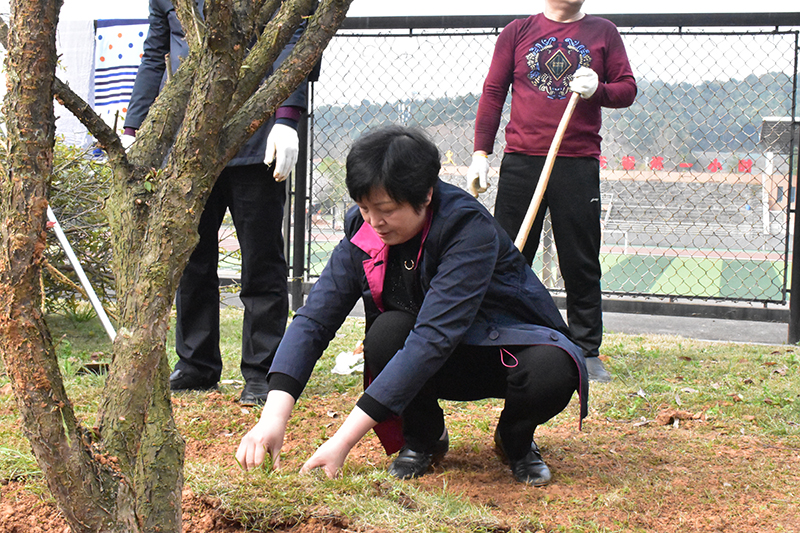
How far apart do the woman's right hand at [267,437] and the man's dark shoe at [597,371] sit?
172cm

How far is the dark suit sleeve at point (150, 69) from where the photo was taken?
8.89 ft

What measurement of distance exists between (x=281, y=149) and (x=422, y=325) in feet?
3.28

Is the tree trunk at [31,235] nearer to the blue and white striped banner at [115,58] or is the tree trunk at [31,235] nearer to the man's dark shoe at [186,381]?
the man's dark shoe at [186,381]

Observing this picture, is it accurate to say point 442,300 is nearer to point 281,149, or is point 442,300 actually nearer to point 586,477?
point 586,477

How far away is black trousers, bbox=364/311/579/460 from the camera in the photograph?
175cm

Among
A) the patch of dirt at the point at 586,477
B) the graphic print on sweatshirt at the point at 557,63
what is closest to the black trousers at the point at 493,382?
the patch of dirt at the point at 586,477

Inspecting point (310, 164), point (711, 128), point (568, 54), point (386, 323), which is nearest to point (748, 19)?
point (711, 128)

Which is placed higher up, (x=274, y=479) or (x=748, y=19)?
(x=748, y=19)

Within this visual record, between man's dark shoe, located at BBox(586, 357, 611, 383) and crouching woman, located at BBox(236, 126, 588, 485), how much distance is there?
1134 mm

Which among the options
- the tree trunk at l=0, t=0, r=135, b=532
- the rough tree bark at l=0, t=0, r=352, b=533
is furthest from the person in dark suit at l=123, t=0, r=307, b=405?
the tree trunk at l=0, t=0, r=135, b=532

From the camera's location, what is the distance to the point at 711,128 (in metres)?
4.50

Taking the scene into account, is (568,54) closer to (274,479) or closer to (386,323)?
(386,323)

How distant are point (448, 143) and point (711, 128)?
1.60 m

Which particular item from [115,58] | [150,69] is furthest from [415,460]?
[115,58]
